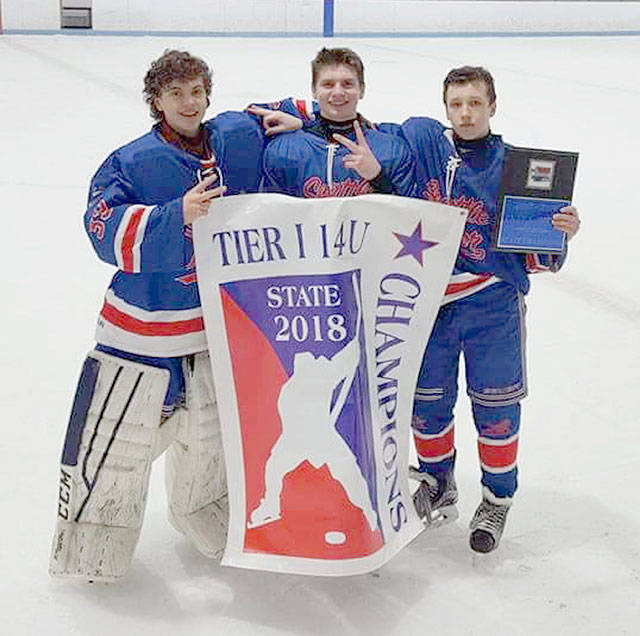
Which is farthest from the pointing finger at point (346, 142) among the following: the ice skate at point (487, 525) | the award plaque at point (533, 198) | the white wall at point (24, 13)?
the white wall at point (24, 13)

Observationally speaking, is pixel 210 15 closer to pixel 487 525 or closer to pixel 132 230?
pixel 487 525

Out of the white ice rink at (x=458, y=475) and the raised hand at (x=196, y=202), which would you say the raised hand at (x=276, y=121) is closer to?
the raised hand at (x=196, y=202)

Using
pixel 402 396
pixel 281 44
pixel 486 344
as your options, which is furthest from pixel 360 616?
pixel 281 44

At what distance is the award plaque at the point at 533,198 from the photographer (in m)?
1.70

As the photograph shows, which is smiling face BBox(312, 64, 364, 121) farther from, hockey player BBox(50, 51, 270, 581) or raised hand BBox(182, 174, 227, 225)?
raised hand BBox(182, 174, 227, 225)

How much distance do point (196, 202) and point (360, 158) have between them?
0.24 m

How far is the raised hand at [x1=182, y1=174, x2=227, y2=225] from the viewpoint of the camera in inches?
62.9

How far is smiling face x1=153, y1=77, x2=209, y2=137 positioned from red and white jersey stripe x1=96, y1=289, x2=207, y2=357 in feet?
0.85

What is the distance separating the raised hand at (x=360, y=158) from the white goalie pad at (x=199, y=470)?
13.9 inches

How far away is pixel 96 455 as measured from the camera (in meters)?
1.77

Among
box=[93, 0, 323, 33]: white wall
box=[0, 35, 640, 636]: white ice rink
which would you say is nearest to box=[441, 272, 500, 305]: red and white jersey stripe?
box=[0, 35, 640, 636]: white ice rink

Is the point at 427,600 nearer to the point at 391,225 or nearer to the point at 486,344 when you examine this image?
the point at 486,344

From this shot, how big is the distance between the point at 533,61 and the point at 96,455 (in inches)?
282

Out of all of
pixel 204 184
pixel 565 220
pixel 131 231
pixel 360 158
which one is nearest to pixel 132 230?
pixel 131 231
